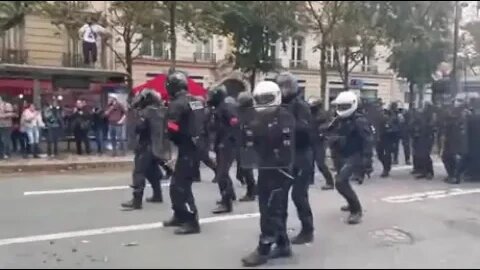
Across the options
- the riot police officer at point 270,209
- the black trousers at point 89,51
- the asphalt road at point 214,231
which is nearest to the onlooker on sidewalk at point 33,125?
the asphalt road at point 214,231

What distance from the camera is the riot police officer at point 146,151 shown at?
307 inches

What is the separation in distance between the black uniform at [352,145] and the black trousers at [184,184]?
1.71 m

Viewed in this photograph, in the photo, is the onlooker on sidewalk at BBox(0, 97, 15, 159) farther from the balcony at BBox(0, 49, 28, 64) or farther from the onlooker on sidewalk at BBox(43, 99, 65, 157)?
the balcony at BBox(0, 49, 28, 64)

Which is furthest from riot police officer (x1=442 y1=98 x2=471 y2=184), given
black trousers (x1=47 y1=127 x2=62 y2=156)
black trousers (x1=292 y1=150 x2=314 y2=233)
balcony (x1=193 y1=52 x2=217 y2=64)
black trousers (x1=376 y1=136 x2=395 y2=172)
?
balcony (x1=193 y1=52 x2=217 y2=64)

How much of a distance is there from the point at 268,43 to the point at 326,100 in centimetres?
158

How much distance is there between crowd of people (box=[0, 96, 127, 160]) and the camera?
34.3 feet

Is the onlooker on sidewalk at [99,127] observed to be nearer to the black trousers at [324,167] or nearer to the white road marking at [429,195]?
the black trousers at [324,167]

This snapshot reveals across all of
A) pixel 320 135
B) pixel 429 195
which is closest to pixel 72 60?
pixel 320 135

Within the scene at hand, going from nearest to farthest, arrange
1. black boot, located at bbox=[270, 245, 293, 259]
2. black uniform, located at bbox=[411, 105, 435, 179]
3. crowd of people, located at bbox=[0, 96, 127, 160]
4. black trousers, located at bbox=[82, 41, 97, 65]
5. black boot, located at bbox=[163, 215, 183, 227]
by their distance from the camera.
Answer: black trousers, located at bbox=[82, 41, 97, 65], black boot, located at bbox=[270, 245, 293, 259], black boot, located at bbox=[163, 215, 183, 227], crowd of people, located at bbox=[0, 96, 127, 160], black uniform, located at bbox=[411, 105, 435, 179]

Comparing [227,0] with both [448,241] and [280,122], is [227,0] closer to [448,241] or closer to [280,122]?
[280,122]

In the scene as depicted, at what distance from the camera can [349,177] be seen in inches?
307

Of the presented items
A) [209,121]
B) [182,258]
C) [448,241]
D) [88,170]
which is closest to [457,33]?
[182,258]

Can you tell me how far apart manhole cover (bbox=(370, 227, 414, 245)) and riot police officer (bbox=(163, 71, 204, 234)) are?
183 centimetres

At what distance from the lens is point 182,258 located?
5.61 metres
